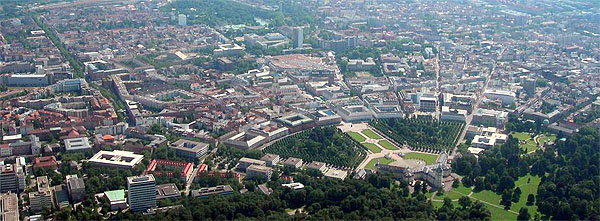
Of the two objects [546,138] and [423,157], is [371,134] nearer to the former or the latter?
[423,157]

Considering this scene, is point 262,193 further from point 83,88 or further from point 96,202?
point 83,88

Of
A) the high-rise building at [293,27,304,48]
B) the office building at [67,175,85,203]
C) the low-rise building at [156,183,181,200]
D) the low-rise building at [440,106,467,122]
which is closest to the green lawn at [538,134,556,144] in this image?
the low-rise building at [440,106,467,122]

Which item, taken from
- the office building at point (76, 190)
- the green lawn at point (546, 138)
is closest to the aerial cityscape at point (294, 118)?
the office building at point (76, 190)

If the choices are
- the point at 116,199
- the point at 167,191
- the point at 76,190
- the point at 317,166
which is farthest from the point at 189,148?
the point at 76,190

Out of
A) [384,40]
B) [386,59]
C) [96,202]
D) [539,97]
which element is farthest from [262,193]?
[384,40]

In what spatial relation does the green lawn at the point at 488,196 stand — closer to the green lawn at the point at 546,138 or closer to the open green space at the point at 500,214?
the open green space at the point at 500,214

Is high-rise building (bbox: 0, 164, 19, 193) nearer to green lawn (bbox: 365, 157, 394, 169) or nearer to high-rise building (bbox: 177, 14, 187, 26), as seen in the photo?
green lawn (bbox: 365, 157, 394, 169)

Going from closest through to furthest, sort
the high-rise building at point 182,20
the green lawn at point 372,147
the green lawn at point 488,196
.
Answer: the green lawn at point 488,196 < the green lawn at point 372,147 < the high-rise building at point 182,20

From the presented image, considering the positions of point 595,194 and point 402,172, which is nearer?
point 595,194
